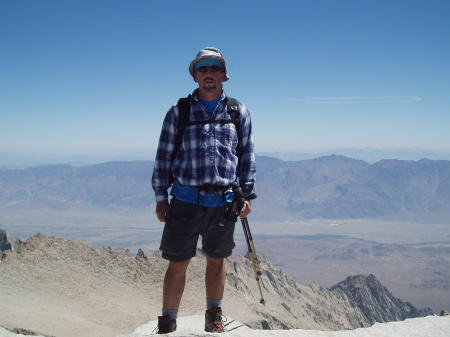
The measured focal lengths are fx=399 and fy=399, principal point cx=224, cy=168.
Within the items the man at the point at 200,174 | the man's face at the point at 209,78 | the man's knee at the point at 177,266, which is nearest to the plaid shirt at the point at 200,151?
the man at the point at 200,174

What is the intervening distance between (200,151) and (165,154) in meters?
0.48

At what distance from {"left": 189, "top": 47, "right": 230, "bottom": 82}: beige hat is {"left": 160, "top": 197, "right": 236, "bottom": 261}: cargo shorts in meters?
1.69

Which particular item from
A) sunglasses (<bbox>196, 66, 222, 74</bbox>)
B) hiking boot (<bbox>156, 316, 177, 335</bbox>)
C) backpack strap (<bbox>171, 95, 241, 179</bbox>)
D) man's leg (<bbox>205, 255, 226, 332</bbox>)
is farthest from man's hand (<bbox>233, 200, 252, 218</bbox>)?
sunglasses (<bbox>196, 66, 222, 74</bbox>)

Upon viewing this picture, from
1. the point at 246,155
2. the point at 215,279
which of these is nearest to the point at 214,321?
the point at 215,279

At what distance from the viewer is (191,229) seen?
4875 millimetres

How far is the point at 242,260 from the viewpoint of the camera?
3244cm

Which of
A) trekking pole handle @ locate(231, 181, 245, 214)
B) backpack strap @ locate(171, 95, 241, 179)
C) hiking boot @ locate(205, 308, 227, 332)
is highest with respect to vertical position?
backpack strap @ locate(171, 95, 241, 179)

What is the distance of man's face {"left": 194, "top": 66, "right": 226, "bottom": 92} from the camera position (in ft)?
16.0

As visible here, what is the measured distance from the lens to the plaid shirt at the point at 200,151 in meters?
4.71

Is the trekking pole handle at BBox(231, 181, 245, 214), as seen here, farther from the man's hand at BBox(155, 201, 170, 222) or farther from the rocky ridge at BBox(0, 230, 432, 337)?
the rocky ridge at BBox(0, 230, 432, 337)

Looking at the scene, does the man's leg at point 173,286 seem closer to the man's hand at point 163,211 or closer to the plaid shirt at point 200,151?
the man's hand at point 163,211

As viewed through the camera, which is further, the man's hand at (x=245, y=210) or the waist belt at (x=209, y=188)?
the man's hand at (x=245, y=210)

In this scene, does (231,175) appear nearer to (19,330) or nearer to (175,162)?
(175,162)

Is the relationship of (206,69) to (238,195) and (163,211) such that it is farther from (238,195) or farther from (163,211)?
(163,211)
